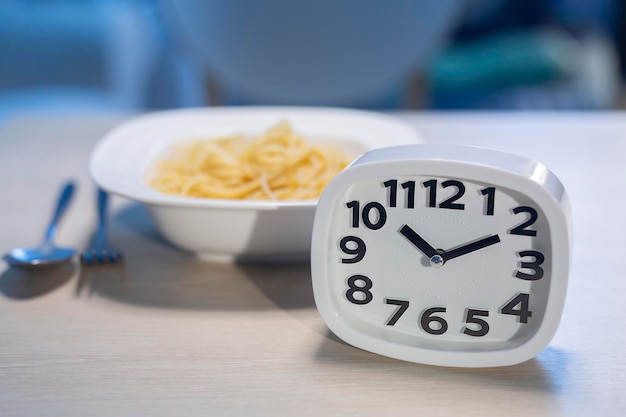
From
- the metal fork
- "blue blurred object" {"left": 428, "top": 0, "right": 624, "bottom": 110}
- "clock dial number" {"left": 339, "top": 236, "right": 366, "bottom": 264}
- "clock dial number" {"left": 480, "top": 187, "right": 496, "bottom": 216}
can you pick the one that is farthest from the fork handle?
"blue blurred object" {"left": 428, "top": 0, "right": 624, "bottom": 110}

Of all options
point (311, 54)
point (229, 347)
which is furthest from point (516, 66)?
point (229, 347)

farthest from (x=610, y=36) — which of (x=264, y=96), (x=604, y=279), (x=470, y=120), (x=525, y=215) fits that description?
(x=525, y=215)

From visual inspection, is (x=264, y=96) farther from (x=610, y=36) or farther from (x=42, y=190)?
(x=610, y=36)

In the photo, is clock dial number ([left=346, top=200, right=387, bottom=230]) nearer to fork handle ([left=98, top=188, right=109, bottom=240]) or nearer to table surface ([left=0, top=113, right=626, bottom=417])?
table surface ([left=0, top=113, right=626, bottom=417])

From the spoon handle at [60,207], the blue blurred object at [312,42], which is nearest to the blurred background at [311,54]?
the blue blurred object at [312,42]

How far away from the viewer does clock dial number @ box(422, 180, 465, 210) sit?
535 millimetres

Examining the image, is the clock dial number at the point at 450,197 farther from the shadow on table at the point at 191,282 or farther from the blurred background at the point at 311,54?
the blurred background at the point at 311,54

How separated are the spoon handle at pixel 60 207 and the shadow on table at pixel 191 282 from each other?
0.09 m

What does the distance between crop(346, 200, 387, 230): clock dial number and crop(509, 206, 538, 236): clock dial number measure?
3.8 inches

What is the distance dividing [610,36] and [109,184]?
10.4 feet

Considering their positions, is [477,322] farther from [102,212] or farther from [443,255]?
A: [102,212]

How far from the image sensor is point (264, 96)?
6.67ft

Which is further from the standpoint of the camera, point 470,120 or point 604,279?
point 470,120

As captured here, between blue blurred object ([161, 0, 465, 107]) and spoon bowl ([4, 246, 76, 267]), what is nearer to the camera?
spoon bowl ([4, 246, 76, 267])
